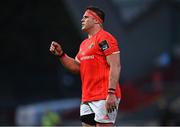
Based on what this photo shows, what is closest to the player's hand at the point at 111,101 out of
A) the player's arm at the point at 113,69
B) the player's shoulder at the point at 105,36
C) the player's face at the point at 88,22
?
the player's arm at the point at 113,69

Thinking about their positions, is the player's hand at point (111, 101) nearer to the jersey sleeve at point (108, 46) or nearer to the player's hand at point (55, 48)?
the jersey sleeve at point (108, 46)

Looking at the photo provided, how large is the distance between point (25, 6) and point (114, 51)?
26046mm

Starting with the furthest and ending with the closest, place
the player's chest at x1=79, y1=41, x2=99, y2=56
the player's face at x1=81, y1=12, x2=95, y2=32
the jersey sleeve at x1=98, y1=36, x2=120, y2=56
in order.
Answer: the player's face at x1=81, y1=12, x2=95, y2=32 < the player's chest at x1=79, y1=41, x2=99, y2=56 < the jersey sleeve at x1=98, y1=36, x2=120, y2=56

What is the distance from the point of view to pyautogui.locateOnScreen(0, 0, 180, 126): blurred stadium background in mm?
28156

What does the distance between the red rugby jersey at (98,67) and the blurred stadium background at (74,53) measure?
19.1m

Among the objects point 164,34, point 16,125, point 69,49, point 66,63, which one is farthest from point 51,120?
point 164,34

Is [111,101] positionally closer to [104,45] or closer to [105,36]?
[104,45]

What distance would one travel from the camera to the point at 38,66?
35.9 meters

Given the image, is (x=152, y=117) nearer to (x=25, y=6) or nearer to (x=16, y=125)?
(x=16, y=125)

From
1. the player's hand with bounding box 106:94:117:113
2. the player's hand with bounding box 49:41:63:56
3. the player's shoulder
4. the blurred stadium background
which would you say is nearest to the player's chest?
the player's shoulder

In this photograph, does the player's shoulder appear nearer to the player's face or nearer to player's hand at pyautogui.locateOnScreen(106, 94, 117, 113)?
the player's face

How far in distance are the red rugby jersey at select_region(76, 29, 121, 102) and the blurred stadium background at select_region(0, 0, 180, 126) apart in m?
19.1

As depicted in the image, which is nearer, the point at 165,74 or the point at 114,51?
the point at 114,51

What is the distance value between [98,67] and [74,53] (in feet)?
79.1
